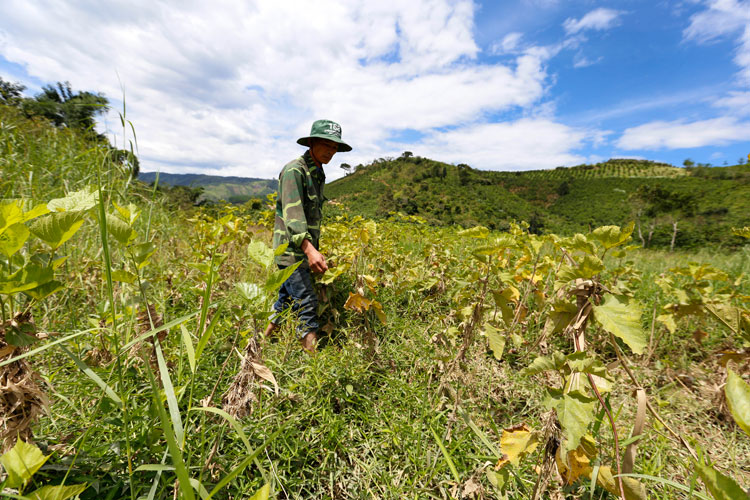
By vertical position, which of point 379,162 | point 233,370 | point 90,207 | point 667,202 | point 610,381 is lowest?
point 233,370

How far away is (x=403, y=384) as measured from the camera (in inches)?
76.7

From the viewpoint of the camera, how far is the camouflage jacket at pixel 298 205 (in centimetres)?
252

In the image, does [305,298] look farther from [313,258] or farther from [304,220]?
[304,220]

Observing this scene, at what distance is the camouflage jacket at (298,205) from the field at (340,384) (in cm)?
38

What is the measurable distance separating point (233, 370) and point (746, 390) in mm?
1989

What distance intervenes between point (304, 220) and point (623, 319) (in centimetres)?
220

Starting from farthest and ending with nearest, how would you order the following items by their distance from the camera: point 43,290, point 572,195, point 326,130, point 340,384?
1. point 572,195
2. point 326,130
3. point 340,384
4. point 43,290

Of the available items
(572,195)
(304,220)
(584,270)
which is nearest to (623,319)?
(584,270)

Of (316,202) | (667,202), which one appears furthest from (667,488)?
(667,202)

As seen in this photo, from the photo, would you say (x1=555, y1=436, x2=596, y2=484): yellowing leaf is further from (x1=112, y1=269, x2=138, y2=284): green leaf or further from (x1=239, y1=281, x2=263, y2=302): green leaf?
(x1=112, y1=269, x2=138, y2=284): green leaf

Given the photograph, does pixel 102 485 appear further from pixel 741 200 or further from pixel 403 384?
pixel 741 200

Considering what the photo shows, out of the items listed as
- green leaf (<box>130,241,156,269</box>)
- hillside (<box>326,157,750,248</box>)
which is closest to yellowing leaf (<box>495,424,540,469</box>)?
green leaf (<box>130,241,156,269</box>)

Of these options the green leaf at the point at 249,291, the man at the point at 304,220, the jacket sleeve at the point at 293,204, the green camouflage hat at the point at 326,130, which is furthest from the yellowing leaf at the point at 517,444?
the green camouflage hat at the point at 326,130

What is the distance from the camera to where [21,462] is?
2.01ft
